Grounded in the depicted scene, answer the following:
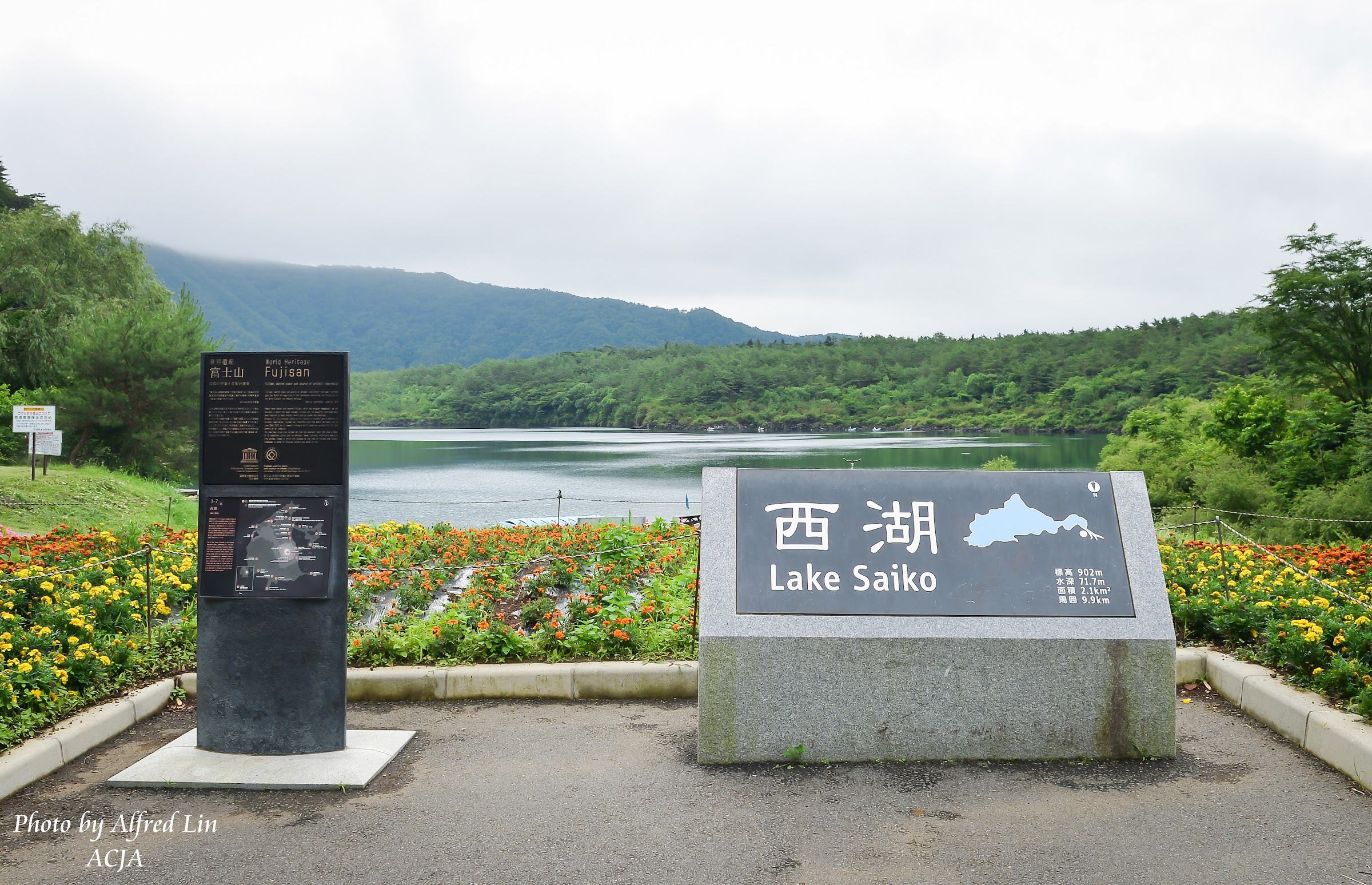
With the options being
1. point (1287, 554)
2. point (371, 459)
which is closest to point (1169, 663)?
point (1287, 554)

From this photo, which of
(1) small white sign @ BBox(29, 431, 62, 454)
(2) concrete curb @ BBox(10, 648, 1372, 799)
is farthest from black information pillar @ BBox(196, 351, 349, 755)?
Result: (1) small white sign @ BBox(29, 431, 62, 454)

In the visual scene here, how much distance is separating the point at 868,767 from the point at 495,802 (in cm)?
181

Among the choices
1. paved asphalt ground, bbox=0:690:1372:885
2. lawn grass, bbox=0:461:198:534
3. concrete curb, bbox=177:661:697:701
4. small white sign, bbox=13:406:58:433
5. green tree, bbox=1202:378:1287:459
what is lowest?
paved asphalt ground, bbox=0:690:1372:885

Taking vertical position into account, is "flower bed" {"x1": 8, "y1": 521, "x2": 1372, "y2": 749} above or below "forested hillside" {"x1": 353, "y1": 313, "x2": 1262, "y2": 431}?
below

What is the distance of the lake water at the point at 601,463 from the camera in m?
30.8

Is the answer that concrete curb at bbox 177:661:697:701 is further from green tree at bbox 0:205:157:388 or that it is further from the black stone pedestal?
green tree at bbox 0:205:157:388

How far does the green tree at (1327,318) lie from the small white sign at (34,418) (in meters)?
31.7

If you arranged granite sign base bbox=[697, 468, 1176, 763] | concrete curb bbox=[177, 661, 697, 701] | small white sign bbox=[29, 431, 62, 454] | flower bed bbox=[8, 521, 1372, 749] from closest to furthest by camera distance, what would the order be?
granite sign base bbox=[697, 468, 1176, 763] < flower bed bbox=[8, 521, 1372, 749] < concrete curb bbox=[177, 661, 697, 701] < small white sign bbox=[29, 431, 62, 454]

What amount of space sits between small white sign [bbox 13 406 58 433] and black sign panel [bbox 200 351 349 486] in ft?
54.9

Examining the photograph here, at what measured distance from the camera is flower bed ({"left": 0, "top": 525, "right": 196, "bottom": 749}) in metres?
5.00

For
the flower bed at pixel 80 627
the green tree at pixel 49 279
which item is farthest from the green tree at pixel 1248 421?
the green tree at pixel 49 279

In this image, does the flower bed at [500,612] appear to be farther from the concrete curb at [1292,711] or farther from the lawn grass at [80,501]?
the lawn grass at [80,501]

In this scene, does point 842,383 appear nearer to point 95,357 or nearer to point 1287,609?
point 95,357

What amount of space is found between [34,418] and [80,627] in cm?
1579
